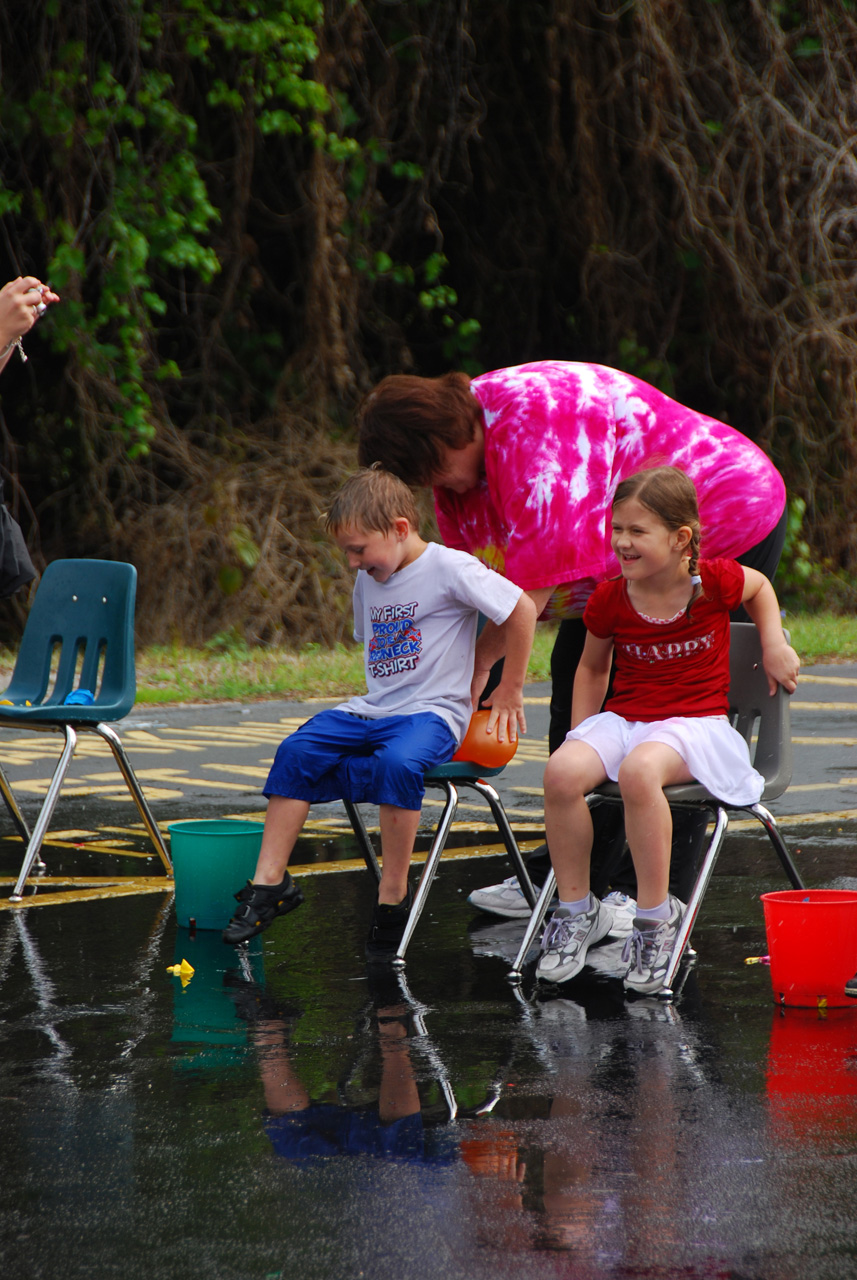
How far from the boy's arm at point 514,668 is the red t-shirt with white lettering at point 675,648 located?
0.21 m

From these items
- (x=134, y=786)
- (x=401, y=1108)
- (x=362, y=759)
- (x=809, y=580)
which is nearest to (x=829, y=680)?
(x=809, y=580)

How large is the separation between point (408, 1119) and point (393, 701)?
1.72 m

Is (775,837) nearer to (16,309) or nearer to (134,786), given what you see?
(134,786)

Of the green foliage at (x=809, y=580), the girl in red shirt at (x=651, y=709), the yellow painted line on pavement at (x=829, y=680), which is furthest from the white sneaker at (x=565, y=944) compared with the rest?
the green foliage at (x=809, y=580)

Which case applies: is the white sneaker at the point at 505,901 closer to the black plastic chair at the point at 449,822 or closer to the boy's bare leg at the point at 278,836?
the black plastic chair at the point at 449,822

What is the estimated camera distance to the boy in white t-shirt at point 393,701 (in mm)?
4383

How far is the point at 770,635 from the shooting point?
4.24 metres

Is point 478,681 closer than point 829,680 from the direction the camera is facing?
Yes

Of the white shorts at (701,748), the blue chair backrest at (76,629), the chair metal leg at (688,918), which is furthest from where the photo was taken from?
the blue chair backrest at (76,629)

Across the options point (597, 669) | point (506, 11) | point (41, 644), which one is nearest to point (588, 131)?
point (506, 11)

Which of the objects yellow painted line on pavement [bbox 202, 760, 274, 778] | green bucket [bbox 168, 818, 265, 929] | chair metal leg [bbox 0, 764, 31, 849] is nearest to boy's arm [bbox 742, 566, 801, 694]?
green bucket [bbox 168, 818, 265, 929]

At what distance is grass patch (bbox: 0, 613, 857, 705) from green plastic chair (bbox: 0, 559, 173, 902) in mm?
4510

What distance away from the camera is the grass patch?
35.8 ft

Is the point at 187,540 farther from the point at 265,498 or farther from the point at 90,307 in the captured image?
the point at 90,307
